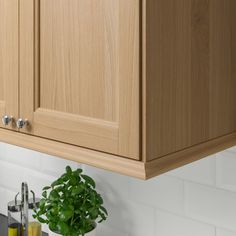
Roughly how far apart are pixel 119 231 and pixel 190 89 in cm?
71

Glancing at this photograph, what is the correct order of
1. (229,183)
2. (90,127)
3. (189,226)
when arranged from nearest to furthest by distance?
(90,127)
(229,183)
(189,226)

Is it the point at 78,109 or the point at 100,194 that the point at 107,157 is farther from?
the point at 100,194

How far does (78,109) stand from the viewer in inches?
43.3

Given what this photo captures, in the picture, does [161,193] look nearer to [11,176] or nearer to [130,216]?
[130,216]

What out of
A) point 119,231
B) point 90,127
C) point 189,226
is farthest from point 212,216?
point 90,127

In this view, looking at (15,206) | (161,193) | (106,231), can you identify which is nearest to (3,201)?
(15,206)

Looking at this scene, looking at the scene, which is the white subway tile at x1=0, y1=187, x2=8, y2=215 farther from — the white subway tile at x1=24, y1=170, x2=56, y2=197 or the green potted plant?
the green potted plant

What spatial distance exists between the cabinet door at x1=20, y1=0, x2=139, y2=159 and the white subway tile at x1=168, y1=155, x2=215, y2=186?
41 cm

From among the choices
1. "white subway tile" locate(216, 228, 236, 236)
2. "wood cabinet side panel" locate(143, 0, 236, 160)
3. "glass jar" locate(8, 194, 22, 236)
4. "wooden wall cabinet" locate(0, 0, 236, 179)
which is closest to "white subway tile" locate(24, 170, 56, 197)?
"glass jar" locate(8, 194, 22, 236)

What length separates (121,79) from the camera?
990mm

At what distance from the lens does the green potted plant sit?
149 cm

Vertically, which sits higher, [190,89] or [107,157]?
[190,89]

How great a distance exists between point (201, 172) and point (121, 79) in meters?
0.49

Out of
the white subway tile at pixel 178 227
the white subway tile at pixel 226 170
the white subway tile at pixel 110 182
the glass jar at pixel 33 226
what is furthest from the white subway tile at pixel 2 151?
the white subway tile at pixel 226 170
